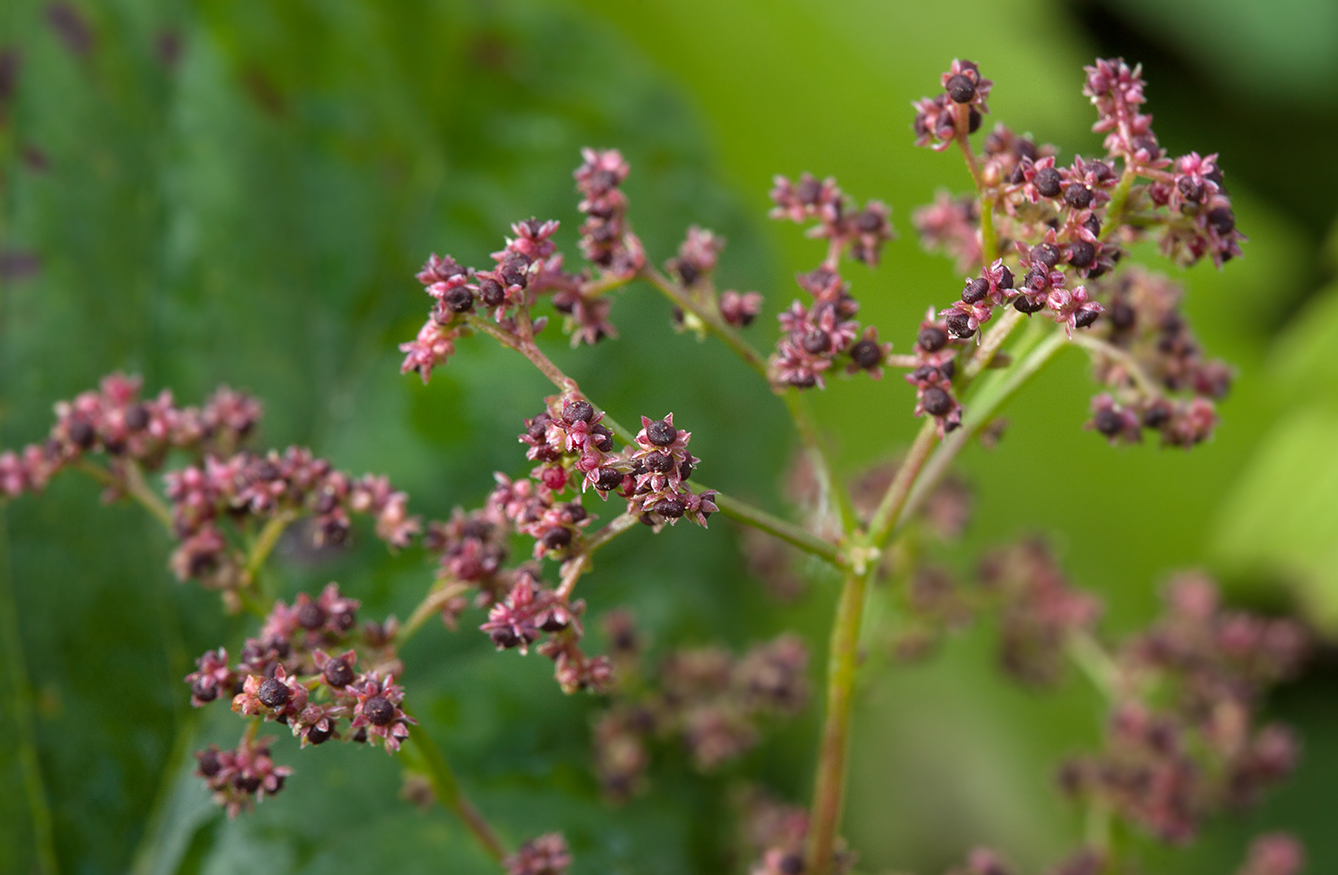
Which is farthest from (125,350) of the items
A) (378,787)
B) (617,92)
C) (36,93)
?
(617,92)

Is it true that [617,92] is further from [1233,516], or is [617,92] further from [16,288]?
[1233,516]

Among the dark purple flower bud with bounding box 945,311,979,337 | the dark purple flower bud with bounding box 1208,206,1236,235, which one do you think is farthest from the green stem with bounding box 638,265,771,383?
the dark purple flower bud with bounding box 1208,206,1236,235

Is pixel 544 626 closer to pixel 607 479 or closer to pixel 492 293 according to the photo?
pixel 607 479

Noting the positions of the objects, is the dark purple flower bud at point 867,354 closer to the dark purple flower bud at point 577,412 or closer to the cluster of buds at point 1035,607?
the dark purple flower bud at point 577,412

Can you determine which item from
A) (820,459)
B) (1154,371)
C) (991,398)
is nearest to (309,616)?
(820,459)

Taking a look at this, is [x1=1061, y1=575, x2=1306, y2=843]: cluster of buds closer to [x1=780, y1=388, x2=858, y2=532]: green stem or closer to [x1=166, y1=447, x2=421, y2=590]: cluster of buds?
[x1=780, y1=388, x2=858, y2=532]: green stem

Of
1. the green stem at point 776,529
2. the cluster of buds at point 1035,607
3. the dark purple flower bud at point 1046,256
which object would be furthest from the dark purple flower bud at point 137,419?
the cluster of buds at point 1035,607
